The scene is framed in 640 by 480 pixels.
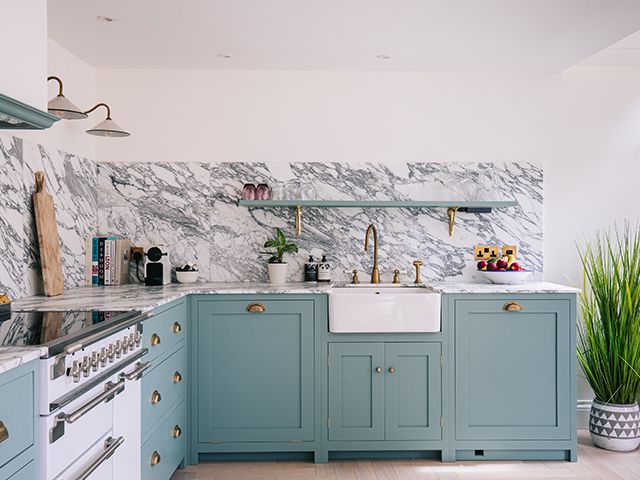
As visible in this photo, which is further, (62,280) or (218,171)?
(218,171)

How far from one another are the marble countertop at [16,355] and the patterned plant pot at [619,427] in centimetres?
326

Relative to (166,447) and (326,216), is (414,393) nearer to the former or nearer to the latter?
(326,216)

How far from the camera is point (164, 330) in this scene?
2.94 m

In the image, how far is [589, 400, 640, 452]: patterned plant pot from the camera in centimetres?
363

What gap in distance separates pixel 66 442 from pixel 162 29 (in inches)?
89.0

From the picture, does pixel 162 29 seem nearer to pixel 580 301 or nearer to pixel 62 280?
pixel 62 280

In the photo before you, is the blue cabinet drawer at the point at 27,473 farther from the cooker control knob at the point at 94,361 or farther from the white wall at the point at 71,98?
the white wall at the point at 71,98

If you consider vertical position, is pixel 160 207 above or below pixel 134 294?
above

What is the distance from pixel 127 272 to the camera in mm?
3977

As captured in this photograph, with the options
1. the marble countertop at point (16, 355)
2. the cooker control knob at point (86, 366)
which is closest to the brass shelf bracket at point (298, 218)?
the cooker control knob at point (86, 366)

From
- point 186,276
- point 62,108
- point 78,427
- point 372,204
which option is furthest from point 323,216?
point 78,427

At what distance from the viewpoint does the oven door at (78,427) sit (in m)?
1.69

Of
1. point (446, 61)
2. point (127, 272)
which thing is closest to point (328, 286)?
point (127, 272)

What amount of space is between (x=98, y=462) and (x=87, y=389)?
0.26 meters
